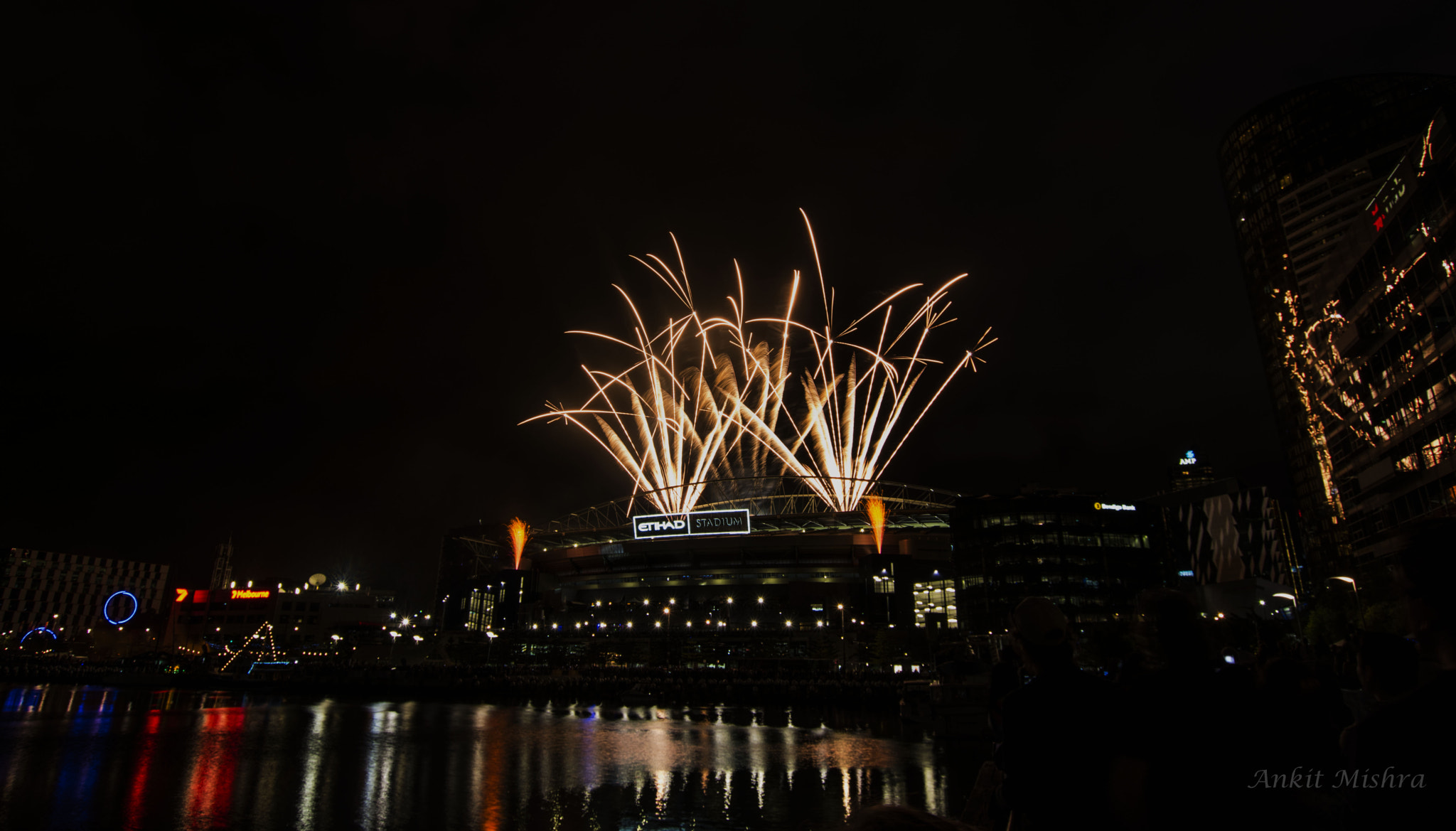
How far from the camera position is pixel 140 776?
2480cm

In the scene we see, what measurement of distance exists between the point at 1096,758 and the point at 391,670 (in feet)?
249

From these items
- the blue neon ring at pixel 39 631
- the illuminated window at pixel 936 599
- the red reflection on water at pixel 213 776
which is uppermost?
the illuminated window at pixel 936 599

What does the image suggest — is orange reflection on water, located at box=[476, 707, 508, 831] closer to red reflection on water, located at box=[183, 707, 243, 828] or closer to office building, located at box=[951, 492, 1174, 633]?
red reflection on water, located at box=[183, 707, 243, 828]

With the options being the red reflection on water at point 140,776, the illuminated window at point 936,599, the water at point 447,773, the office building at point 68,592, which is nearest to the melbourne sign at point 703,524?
the illuminated window at point 936,599

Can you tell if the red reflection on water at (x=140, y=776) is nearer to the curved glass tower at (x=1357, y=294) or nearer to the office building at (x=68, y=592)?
the curved glass tower at (x=1357, y=294)

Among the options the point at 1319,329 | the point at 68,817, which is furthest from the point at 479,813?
the point at 1319,329

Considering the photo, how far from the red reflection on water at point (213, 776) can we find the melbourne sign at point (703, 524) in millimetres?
57891

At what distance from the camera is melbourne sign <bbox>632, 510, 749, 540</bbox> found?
93.9 m

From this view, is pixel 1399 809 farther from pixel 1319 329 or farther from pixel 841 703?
pixel 1319 329

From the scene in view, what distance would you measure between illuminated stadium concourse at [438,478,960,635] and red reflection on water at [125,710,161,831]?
180ft

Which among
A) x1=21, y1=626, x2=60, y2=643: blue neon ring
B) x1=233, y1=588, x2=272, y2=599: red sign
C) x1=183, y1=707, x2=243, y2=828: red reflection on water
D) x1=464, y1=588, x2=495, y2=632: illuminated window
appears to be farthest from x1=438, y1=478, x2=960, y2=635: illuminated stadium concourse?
x1=21, y1=626, x2=60, y2=643: blue neon ring

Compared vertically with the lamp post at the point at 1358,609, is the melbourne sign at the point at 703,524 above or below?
above

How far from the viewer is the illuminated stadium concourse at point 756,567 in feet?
310

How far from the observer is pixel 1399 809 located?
7.47ft
